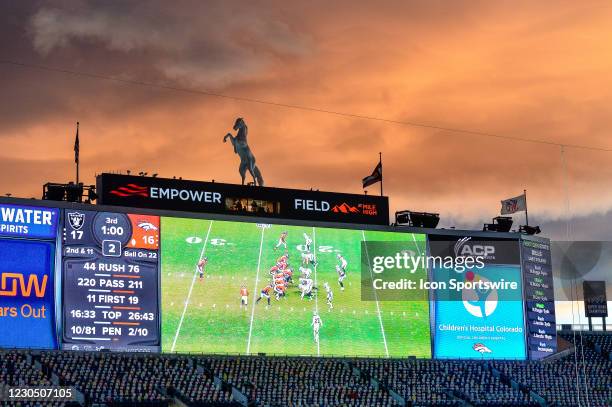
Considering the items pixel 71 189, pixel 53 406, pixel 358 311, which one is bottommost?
pixel 53 406

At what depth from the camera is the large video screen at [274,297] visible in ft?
244

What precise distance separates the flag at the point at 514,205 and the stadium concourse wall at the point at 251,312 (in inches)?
191

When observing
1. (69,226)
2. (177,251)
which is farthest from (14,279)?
(177,251)

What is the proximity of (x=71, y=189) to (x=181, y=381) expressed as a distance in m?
11.9

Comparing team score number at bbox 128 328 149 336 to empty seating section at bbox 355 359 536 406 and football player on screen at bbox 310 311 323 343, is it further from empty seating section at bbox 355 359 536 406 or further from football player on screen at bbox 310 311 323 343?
empty seating section at bbox 355 359 536 406

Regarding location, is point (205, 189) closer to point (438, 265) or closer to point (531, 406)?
point (438, 265)

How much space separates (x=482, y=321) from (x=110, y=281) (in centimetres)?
2475

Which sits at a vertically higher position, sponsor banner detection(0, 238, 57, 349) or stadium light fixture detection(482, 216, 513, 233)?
stadium light fixture detection(482, 216, 513, 233)

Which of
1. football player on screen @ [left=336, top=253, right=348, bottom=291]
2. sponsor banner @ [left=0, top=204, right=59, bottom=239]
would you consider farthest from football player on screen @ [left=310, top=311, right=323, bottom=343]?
sponsor banner @ [left=0, top=204, right=59, bottom=239]

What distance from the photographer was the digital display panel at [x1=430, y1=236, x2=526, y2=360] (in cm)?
8306

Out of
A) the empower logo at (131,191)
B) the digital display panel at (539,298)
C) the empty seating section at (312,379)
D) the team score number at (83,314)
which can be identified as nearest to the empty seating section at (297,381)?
the empty seating section at (312,379)

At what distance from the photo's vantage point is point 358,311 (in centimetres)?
7975

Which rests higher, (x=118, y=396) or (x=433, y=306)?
(x=433, y=306)

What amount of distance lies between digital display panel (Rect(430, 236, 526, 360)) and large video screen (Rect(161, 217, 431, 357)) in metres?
1.73
